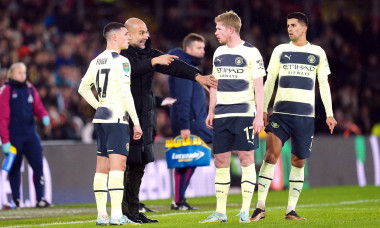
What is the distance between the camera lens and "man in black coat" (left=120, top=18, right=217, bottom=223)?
1033cm

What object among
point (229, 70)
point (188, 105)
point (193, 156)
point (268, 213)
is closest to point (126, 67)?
point (229, 70)

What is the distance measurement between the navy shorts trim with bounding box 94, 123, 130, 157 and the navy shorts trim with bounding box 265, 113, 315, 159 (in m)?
1.74

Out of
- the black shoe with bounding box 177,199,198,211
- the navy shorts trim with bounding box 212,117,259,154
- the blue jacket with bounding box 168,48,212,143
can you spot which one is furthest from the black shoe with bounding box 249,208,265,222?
the blue jacket with bounding box 168,48,212,143

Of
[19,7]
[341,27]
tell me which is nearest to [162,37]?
[19,7]

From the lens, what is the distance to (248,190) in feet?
32.7

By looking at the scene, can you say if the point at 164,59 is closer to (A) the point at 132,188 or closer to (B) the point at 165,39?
(A) the point at 132,188

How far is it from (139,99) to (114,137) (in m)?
0.95

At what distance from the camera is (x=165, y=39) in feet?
79.7

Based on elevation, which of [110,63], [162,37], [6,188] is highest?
[162,37]

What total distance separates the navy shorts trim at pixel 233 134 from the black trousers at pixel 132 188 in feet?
3.88

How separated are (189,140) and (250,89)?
363 centimetres

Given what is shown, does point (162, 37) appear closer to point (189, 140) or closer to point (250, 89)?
point (189, 140)

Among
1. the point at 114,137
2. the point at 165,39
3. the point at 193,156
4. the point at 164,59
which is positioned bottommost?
the point at 193,156

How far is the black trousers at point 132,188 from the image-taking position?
1059 centimetres
